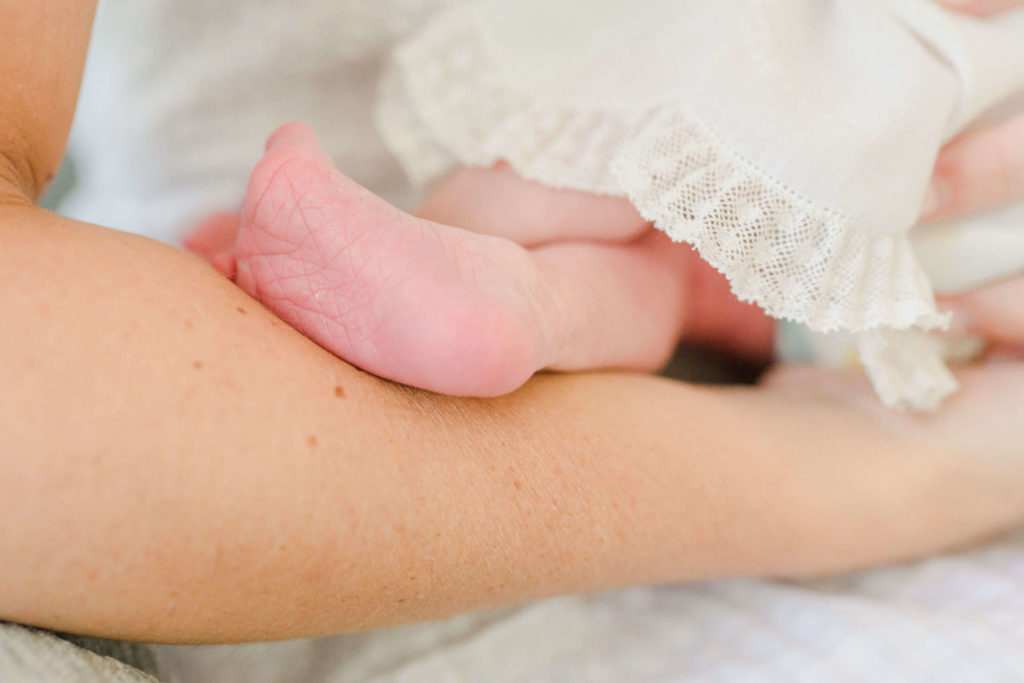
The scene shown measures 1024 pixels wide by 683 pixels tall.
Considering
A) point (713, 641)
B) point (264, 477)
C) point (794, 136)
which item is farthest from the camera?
point (713, 641)

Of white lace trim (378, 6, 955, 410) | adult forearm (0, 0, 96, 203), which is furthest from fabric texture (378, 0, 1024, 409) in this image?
adult forearm (0, 0, 96, 203)

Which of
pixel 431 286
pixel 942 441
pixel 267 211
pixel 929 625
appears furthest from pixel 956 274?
pixel 267 211

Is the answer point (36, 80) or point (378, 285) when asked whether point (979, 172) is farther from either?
point (36, 80)

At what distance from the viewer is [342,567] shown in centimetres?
46

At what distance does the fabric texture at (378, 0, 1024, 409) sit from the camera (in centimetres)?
59

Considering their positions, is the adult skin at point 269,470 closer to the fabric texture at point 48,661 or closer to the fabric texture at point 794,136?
the fabric texture at point 48,661

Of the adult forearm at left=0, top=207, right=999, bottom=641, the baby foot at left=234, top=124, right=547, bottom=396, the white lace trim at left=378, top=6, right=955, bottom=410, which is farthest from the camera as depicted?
the white lace trim at left=378, top=6, right=955, bottom=410

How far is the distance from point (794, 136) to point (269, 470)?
1.55 feet

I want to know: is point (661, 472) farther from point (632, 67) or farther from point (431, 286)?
point (632, 67)

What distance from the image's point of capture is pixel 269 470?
1.41ft

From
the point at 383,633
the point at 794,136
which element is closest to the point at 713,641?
the point at 383,633

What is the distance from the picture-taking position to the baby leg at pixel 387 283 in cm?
49

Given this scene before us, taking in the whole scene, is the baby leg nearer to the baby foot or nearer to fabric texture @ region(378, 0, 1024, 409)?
the baby foot

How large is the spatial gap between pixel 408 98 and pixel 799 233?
49 centimetres
